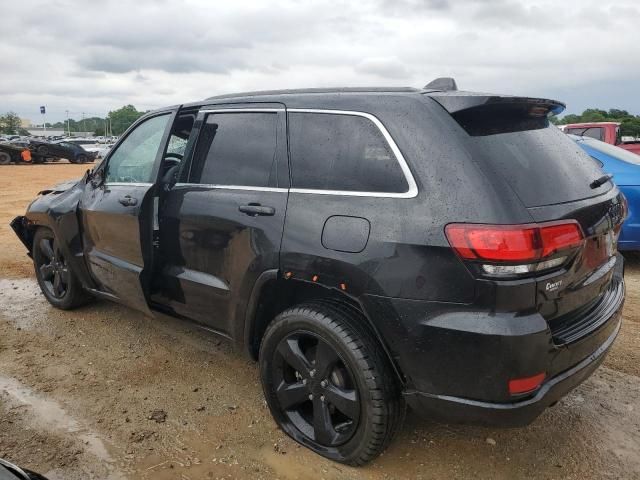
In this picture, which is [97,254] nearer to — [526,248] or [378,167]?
[378,167]

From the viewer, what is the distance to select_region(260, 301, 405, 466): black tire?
2.47 meters

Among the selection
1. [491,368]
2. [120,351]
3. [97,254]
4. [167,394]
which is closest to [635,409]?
[491,368]

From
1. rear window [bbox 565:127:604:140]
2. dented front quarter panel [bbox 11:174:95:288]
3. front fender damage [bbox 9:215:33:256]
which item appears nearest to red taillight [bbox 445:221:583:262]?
dented front quarter panel [bbox 11:174:95:288]

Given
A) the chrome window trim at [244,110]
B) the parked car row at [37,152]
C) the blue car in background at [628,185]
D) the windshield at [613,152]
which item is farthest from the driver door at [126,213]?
the parked car row at [37,152]

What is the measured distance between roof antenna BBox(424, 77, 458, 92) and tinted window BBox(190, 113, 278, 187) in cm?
85

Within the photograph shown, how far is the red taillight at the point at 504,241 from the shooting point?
2.12 metres

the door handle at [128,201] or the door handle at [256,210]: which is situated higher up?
the door handle at [256,210]

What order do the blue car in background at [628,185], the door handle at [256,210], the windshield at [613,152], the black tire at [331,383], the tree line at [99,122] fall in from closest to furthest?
the black tire at [331,383]
the door handle at [256,210]
the blue car in background at [628,185]
the windshield at [613,152]
the tree line at [99,122]

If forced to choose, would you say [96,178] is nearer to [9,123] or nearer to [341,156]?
[341,156]

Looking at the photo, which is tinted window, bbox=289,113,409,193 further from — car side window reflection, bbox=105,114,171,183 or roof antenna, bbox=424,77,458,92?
car side window reflection, bbox=105,114,171,183

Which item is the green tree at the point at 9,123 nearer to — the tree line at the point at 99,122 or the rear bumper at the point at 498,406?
the tree line at the point at 99,122

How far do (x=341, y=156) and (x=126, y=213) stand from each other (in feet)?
5.85

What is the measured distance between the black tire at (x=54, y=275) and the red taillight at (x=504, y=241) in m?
3.65

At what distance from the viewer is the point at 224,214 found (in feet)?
10.0
